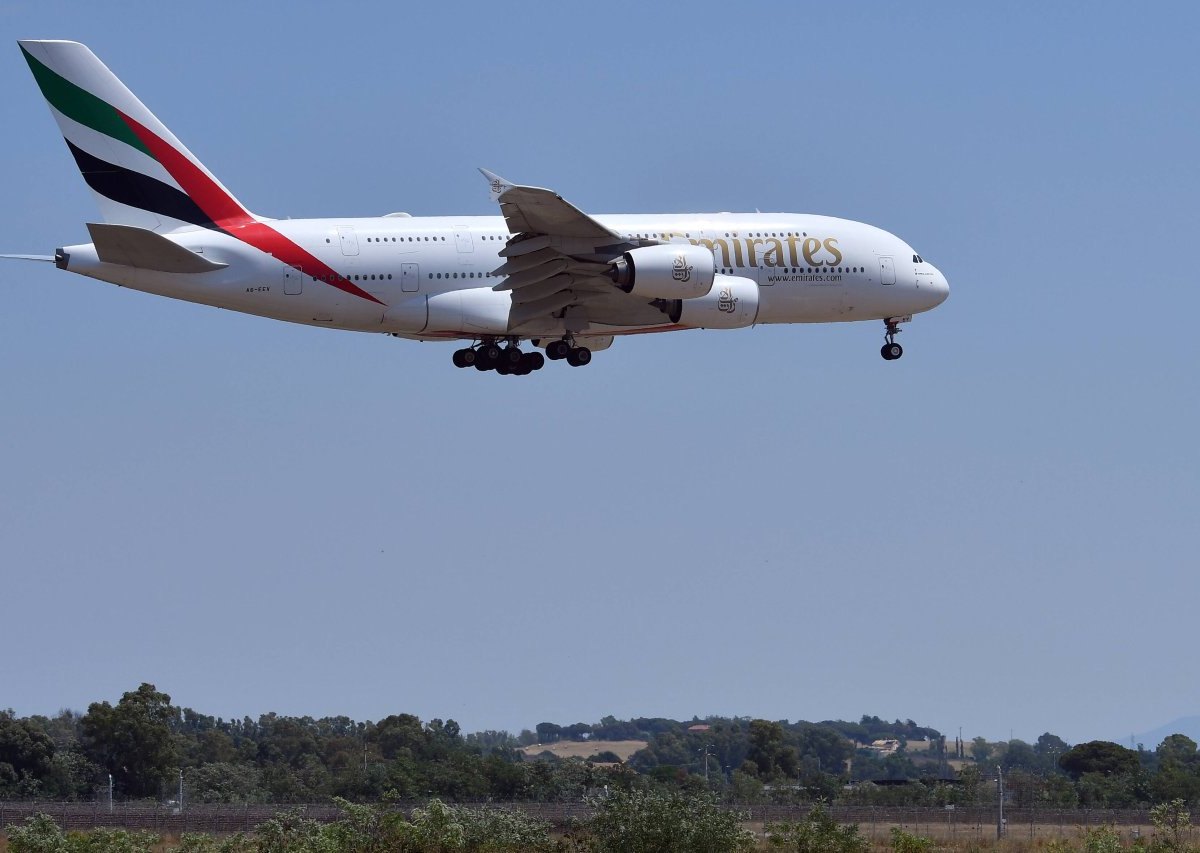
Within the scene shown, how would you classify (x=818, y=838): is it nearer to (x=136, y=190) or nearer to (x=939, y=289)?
(x=939, y=289)

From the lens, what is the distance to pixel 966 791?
79.7 m

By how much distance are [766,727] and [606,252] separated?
197ft

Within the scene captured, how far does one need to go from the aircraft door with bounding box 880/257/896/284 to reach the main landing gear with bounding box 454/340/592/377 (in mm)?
9646

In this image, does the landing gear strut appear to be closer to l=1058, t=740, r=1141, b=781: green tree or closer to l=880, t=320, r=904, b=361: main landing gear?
l=880, t=320, r=904, b=361: main landing gear

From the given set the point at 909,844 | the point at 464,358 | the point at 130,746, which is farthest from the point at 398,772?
the point at 909,844

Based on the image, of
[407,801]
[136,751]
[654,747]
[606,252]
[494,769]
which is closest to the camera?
[606,252]

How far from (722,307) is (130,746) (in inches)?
1924

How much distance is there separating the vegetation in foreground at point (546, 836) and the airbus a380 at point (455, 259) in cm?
1455

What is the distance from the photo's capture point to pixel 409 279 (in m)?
52.5

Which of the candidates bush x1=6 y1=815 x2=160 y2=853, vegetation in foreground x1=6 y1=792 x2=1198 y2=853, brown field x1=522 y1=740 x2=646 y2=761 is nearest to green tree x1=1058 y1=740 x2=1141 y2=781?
vegetation in foreground x1=6 y1=792 x2=1198 y2=853

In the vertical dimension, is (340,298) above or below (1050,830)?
above

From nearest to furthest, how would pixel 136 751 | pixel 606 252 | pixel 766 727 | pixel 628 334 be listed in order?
pixel 606 252, pixel 628 334, pixel 136 751, pixel 766 727

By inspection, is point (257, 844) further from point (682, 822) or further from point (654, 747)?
point (654, 747)

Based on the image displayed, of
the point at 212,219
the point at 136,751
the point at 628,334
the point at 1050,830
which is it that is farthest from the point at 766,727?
the point at 212,219
